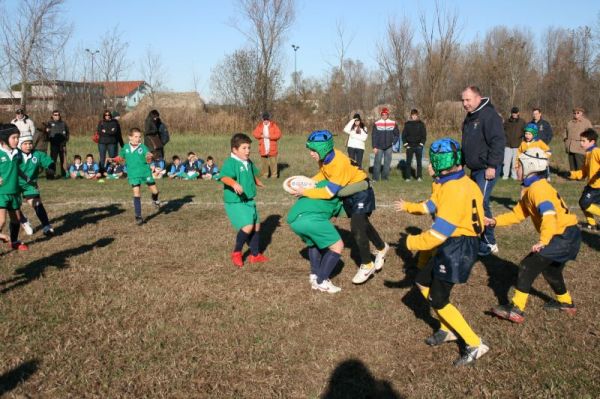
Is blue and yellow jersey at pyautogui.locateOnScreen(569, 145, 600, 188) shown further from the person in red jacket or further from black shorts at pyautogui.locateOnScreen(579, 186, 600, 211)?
the person in red jacket

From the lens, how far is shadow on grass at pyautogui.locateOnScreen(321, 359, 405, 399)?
4.19m

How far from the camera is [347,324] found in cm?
545

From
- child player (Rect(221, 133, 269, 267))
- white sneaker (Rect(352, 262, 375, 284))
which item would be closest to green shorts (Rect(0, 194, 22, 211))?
child player (Rect(221, 133, 269, 267))

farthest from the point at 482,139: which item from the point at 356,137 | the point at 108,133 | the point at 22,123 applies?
the point at 22,123

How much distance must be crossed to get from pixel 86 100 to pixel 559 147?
30565 millimetres

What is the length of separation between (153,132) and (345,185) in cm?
1215

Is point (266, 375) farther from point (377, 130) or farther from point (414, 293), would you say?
point (377, 130)

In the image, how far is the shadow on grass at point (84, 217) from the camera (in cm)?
983

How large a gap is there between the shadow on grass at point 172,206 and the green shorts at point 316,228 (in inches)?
210

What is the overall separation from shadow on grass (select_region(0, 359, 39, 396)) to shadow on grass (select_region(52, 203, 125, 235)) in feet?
17.2

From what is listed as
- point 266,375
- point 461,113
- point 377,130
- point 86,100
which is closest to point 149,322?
point 266,375

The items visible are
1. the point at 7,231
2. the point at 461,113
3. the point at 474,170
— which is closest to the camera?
the point at 474,170

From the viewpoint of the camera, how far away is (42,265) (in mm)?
7426

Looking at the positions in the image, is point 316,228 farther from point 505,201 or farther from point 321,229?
point 505,201
